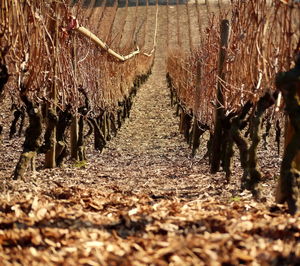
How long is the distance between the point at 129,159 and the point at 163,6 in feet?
149

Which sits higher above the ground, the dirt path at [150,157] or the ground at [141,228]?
the ground at [141,228]

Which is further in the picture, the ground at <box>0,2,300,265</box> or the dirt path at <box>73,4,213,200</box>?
→ the dirt path at <box>73,4,213,200</box>

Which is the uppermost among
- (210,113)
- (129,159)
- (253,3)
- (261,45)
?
(253,3)

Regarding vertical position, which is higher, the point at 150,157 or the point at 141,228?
the point at 141,228

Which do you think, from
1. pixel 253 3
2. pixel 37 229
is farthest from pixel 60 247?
pixel 253 3

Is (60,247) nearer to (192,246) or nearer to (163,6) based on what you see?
(192,246)

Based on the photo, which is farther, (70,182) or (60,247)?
(70,182)

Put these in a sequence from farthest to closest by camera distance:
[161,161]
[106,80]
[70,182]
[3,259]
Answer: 1. [106,80]
2. [161,161]
3. [70,182]
4. [3,259]

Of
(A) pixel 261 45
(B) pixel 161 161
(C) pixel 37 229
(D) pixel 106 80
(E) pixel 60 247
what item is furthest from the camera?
(D) pixel 106 80

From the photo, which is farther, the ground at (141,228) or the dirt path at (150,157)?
the dirt path at (150,157)

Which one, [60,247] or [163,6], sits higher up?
[163,6]

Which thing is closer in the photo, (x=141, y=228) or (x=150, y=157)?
(x=141, y=228)

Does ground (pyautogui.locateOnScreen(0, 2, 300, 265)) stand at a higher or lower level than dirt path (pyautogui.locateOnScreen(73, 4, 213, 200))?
higher

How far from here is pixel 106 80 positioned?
1277 cm
